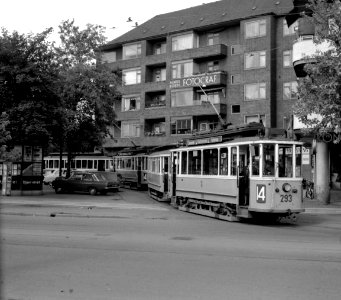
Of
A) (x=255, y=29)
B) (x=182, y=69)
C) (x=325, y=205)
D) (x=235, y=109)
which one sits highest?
(x=255, y=29)

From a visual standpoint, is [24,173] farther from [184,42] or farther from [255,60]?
[184,42]

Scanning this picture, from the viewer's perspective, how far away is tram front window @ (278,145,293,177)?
15438 millimetres

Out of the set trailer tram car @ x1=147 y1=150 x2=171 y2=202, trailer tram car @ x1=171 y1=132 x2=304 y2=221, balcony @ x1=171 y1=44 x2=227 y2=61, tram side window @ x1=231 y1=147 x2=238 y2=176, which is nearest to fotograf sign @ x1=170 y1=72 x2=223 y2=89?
balcony @ x1=171 y1=44 x2=227 y2=61

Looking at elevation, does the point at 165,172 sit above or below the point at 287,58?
below

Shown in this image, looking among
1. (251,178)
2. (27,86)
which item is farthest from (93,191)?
(251,178)

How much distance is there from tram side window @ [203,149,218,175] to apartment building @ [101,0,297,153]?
75.5ft

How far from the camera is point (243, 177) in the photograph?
16156 millimetres

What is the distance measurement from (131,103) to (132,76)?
3088 millimetres

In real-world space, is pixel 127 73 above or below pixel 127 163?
above

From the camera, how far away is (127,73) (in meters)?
55.9

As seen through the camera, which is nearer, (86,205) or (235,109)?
(86,205)

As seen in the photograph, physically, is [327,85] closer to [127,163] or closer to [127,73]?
[127,163]

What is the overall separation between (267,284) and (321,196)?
19.2 m

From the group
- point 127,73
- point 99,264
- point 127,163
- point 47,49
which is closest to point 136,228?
point 99,264
